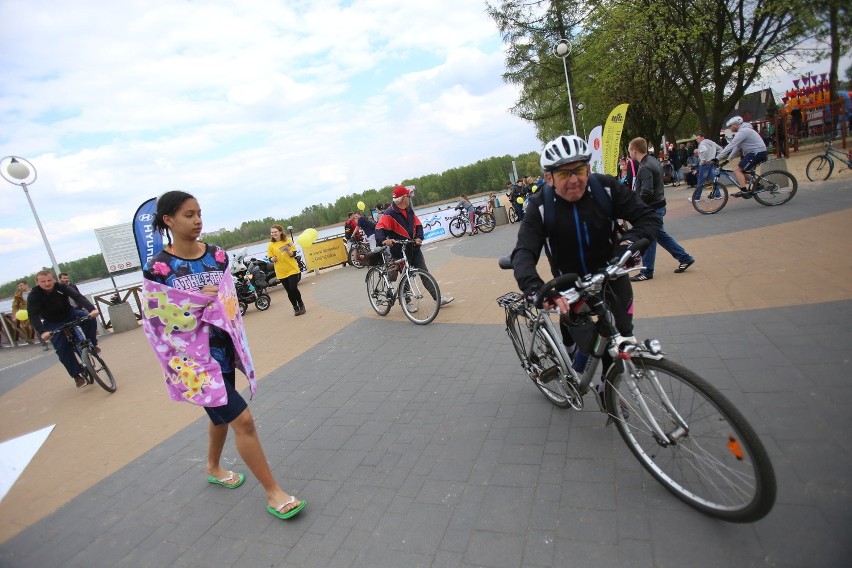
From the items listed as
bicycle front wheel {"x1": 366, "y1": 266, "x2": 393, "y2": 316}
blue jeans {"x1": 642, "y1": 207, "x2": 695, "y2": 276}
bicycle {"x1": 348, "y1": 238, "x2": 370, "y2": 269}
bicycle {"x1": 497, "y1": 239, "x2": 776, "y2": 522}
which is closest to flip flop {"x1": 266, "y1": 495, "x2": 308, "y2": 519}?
bicycle {"x1": 497, "y1": 239, "x2": 776, "y2": 522}

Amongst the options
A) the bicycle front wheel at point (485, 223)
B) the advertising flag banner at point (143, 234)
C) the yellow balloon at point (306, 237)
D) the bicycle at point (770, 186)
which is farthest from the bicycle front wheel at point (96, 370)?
the bicycle front wheel at point (485, 223)

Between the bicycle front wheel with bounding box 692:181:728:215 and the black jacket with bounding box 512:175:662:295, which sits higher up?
the black jacket with bounding box 512:175:662:295

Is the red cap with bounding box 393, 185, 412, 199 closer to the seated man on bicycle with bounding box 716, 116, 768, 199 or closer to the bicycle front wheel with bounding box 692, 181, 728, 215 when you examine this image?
the seated man on bicycle with bounding box 716, 116, 768, 199

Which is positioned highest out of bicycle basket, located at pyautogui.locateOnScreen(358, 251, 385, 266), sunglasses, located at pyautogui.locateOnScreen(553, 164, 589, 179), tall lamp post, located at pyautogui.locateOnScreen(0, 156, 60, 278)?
tall lamp post, located at pyautogui.locateOnScreen(0, 156, 60, 278)

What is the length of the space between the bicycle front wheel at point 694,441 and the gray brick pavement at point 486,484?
0.12 m

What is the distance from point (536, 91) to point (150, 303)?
30.0 meters

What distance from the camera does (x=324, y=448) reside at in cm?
362

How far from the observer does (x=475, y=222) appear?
1809 centimetres

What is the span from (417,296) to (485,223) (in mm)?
11891

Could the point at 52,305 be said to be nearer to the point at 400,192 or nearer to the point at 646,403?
the point at 400,192

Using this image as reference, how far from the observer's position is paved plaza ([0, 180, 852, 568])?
7.13 ft

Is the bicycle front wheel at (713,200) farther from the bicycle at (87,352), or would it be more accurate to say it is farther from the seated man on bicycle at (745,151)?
the bicycle at (87,352)

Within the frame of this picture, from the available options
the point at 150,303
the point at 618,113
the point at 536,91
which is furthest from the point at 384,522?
the point at 536,91

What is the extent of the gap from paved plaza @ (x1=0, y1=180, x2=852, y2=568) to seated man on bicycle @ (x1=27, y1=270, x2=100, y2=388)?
991 mm
